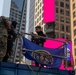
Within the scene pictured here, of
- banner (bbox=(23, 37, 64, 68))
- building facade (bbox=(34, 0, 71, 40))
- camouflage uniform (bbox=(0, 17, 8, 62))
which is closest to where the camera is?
camouflage uniform (bbox=(0, 17, 8, 62))

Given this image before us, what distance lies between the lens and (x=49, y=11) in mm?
69250

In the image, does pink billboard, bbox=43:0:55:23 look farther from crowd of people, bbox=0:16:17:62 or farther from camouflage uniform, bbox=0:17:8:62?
camouflage uniform, bbox=0:17:8:62

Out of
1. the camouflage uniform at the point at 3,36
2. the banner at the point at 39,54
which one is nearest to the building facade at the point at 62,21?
the banner at the point at 39,54

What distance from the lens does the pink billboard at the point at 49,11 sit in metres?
68.5

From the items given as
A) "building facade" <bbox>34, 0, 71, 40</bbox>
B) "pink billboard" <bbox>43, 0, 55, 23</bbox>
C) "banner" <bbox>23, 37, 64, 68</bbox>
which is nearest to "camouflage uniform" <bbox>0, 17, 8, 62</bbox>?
"banner" <bbox>23, 37, 64, 68</bbox>

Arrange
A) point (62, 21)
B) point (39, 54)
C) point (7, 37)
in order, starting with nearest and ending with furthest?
1. point (7, 37)
2. point (39, 54)
3. point (62, 21)

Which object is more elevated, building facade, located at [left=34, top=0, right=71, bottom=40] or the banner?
building facade, located at [left=34, top=0, right=71, bottom=40]

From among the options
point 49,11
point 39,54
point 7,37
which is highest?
point 49,11

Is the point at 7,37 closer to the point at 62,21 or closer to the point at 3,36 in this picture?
the point at 3,36

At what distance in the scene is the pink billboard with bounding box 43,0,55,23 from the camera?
225ft

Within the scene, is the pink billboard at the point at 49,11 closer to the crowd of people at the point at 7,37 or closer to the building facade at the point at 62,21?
the building facade at the point at 62,21

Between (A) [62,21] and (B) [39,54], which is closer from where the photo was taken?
(B) [39,54]

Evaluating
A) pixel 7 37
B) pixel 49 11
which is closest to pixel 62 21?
pixel 49 11

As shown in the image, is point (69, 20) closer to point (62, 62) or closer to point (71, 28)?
point (71, 28)
